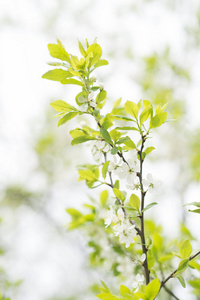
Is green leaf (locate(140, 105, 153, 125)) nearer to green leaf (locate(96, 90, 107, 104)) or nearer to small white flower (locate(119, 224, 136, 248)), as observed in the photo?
green leaf (locate(96, 90, 107, 104))

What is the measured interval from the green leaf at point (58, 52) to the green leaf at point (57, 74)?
38 millimetres

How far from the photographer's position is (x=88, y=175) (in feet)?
2.60

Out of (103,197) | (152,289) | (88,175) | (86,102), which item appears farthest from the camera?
(103,197)

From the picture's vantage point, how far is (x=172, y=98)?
296cm

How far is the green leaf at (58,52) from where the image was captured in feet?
2.30

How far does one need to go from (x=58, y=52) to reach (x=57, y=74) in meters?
0.06

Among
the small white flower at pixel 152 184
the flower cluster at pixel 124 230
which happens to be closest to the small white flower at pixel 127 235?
the flower cluster at pixel 124 230

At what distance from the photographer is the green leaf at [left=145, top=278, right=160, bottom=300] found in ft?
1.91

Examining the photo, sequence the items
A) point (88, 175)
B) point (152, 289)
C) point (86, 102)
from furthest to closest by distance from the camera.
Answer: point (88, 175) → point (86, 102) → point (152, 289)

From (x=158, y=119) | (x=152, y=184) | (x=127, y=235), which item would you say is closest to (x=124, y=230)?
(x=127, y=235)

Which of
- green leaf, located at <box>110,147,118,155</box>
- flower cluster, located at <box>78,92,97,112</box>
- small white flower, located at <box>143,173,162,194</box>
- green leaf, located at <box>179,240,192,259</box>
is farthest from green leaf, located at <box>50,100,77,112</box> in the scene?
green leaf, located at <box>179,240,192,259</box>

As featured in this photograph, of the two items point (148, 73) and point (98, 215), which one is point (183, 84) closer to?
point (148, 73)

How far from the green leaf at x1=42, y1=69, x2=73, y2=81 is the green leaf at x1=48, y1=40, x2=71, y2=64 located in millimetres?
38

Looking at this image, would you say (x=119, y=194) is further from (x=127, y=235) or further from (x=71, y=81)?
(x=71, y=81)
